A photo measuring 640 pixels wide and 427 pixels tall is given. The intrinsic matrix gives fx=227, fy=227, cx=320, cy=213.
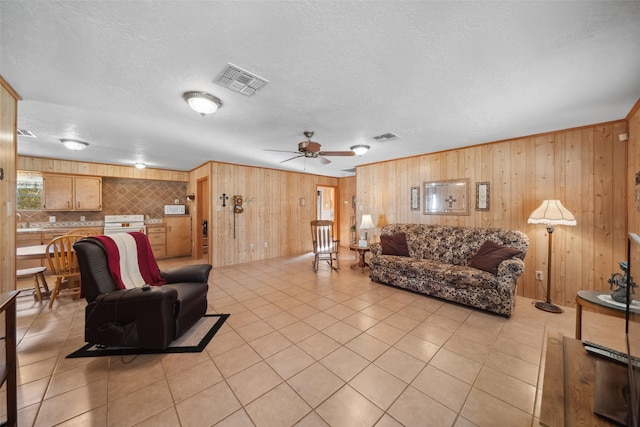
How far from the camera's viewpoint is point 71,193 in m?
5.11

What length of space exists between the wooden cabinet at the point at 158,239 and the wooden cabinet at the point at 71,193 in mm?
1172

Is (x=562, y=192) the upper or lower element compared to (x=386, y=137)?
lower

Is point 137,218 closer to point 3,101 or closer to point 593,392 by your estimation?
point 3,101

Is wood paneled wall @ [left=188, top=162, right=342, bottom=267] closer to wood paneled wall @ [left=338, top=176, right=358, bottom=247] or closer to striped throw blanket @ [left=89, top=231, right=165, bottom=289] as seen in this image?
Answer: wood paneled wall @ [left=338, top=176, right=358, bottom=247]

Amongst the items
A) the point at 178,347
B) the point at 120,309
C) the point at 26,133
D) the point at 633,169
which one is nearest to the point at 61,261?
the point at 26,133

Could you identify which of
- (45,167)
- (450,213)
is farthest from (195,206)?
(450,213)

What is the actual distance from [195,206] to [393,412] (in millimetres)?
6336

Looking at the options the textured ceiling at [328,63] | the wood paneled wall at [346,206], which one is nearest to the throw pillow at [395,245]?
the textured ceiling at [328,63]

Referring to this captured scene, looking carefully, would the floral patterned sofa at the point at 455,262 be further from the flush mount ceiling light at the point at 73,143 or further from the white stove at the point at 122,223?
the white stove at the point at 122,223

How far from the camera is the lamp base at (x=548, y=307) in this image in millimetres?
2904

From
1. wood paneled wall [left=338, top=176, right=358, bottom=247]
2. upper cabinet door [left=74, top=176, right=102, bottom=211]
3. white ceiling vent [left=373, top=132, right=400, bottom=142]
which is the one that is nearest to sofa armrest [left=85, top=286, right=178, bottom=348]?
Result: white ceiling vent [left=373, top=132, right=400, bottom=142]

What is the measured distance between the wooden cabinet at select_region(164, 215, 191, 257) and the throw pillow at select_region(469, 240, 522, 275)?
6.69 m

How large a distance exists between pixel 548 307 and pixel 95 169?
8.98 meters

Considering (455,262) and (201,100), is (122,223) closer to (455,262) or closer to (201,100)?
(201,100)
